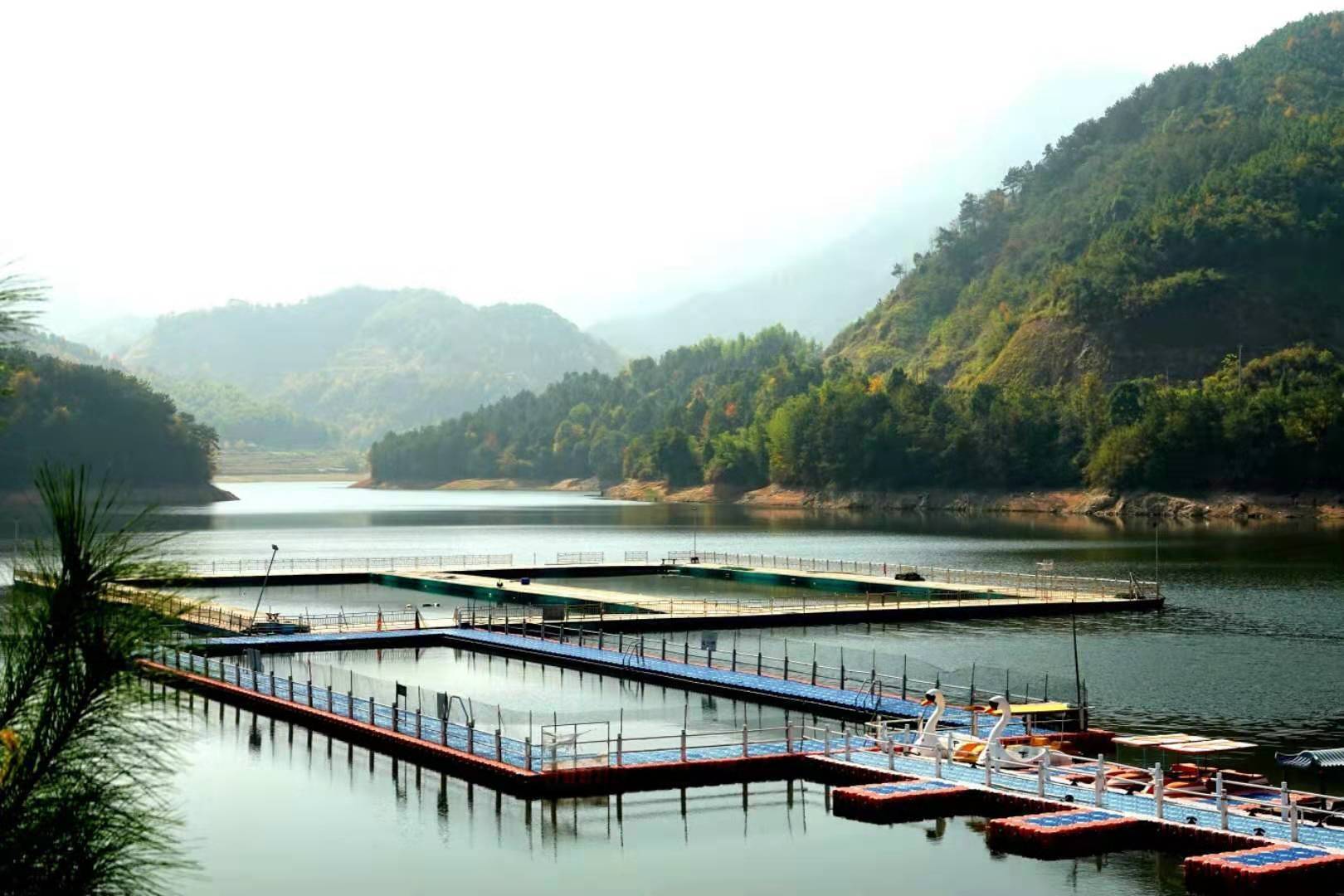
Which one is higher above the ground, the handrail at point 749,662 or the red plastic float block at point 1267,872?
the handrail at point 749,662

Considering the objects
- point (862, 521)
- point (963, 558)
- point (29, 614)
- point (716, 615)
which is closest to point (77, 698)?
point (29, 614)

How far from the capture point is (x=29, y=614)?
12656mm

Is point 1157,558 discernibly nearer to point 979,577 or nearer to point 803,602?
point 979,577

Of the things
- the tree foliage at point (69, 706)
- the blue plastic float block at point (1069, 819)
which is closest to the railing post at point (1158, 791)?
the blue plastic float block at point (1069, 819)

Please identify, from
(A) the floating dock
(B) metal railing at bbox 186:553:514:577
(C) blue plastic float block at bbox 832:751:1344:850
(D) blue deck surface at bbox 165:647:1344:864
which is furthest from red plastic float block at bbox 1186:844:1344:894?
(B) metal railing at bbox 186:553:514:577

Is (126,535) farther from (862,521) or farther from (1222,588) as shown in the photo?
(862,521)

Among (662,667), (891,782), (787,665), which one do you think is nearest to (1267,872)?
(891,782)

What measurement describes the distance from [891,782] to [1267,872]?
35.4 ft

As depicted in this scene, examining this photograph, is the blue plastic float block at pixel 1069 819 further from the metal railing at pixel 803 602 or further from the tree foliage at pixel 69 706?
the metal railing at pixel 803 602

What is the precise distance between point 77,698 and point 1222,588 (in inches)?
3583

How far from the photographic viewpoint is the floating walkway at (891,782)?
3164cm

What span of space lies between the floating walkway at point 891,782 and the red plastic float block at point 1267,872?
0.02 meters

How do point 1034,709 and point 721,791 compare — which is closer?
point 721,791

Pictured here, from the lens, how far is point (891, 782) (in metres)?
39.6
